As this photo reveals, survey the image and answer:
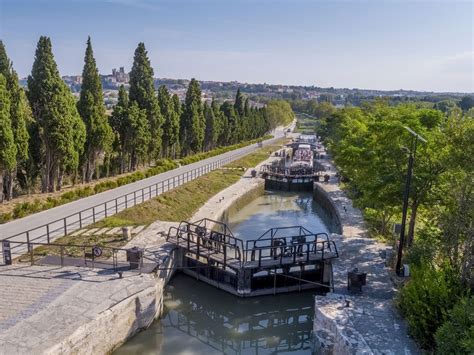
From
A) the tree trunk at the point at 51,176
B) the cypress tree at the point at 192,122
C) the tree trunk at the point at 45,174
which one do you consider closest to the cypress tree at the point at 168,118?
the cypress tree at the point at 192,122

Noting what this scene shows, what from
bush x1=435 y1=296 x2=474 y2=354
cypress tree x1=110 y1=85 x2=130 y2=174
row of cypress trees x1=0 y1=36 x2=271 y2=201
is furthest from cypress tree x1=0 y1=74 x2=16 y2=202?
bush x1=435 y1=296 x2=474 y2=354

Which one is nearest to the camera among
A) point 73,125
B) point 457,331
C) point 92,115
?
point 457,331

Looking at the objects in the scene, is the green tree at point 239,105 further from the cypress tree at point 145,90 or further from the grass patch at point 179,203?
the cypress tree at point 145,90

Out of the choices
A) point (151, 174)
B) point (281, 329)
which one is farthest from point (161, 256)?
point (151, 174)

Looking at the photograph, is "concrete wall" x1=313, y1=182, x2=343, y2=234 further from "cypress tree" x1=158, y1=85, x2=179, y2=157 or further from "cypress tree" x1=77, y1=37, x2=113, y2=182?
"cypress tree" x1=77, y1=37, x2=113, y2=182

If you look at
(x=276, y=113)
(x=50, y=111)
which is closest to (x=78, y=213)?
(x=50, y=111)

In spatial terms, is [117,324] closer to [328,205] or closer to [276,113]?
[328,205]

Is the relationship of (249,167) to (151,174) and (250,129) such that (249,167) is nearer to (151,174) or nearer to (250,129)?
(151,174)
